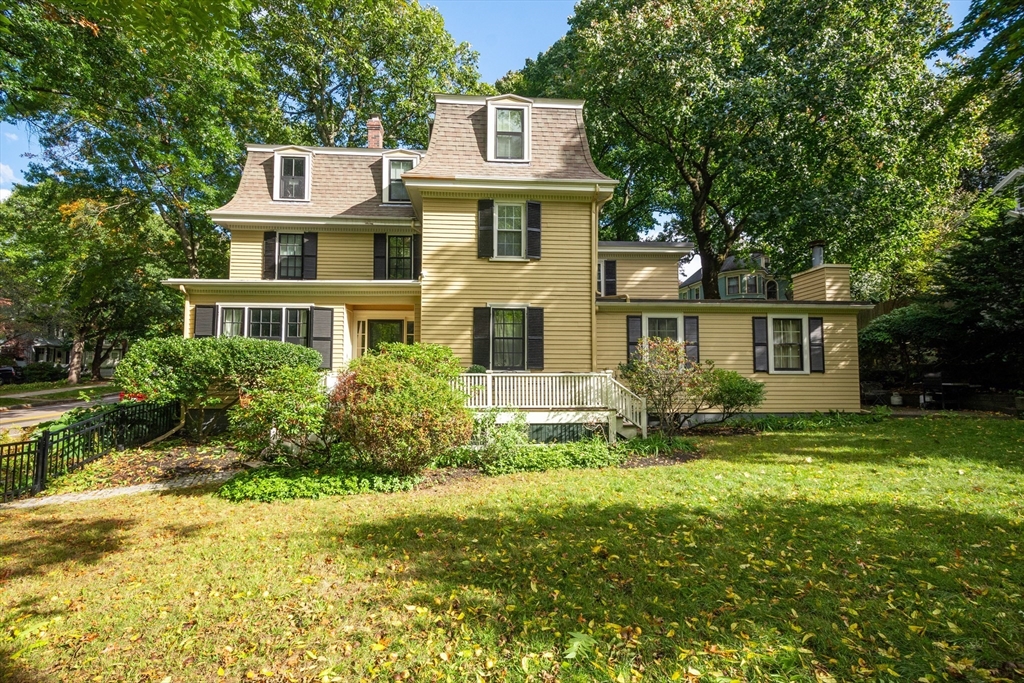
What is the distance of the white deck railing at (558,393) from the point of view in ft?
31.8

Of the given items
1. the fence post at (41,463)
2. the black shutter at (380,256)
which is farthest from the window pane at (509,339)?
the fence post at (41,463)

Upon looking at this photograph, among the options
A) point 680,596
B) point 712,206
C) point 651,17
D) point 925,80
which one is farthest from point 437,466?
point 925,80

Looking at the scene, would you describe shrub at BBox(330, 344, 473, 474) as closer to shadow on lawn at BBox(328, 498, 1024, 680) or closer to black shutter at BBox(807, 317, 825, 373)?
shadow on lawn at BBox(328, 498, 1024, 680)

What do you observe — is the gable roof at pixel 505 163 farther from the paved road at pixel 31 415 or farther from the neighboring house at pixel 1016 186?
the neighboring house at pixel 1016 186

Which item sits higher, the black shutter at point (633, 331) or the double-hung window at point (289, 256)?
the double-hung window at point (289, 256)

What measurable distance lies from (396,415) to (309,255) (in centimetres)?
979

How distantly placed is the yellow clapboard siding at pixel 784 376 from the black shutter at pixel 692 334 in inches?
4.8

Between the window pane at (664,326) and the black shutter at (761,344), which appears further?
the black shutter at (761,344)

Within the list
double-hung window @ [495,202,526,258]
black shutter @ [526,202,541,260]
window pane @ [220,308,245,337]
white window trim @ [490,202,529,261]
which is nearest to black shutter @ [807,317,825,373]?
Result: black shutter @ [526,202,541,260]

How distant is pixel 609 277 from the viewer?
18.2 m

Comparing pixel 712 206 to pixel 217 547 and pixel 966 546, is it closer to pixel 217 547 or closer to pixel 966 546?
pixel 966 546

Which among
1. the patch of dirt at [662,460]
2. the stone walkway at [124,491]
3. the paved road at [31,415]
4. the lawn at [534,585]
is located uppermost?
the paved road at [31,415]

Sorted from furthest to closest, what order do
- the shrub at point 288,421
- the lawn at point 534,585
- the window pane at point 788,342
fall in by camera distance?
the window pane at point 788,342
the shrub at point 288,421
the lawn at point 534,585

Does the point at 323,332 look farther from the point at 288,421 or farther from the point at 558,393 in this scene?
the point at 558,393
